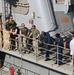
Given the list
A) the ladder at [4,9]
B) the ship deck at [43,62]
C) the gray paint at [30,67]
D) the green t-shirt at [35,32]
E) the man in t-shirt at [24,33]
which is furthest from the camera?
the ladder at [4,9]

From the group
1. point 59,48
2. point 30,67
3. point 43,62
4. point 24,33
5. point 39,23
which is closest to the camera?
point 59,48

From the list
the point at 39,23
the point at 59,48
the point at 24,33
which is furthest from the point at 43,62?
the point at 39,23

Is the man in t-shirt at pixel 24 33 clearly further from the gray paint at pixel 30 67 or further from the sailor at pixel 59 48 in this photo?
the sailor at pixel 59 48

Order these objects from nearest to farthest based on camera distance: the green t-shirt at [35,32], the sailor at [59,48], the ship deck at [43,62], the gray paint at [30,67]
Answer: the ship deck at [43,62]
the sailor at [59,48]
the gray paint at [30,67]
the green t-shirt at [35,32]

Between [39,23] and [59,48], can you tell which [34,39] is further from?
[39,23]

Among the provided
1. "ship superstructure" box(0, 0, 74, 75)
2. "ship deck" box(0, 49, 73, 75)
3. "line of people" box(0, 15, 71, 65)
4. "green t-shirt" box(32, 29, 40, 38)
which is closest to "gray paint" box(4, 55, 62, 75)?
"ship superstructure" box(0, 0, 74, 75)

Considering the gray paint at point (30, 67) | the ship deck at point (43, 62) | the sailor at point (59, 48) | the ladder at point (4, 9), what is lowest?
the gray paint at point (30, 67)

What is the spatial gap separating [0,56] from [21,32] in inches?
79.7

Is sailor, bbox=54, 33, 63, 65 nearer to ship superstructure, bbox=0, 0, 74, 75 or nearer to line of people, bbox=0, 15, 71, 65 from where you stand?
line of people, bbox=0, 15, 71, 65

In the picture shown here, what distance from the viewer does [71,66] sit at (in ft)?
37.9

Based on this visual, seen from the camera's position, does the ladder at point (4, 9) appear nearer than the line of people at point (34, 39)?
No

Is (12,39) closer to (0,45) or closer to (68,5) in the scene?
(0,45)

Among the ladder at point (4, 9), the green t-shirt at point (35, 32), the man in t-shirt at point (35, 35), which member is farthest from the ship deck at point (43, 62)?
the ladder at point (4, 9)

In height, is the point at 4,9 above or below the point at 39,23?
above
